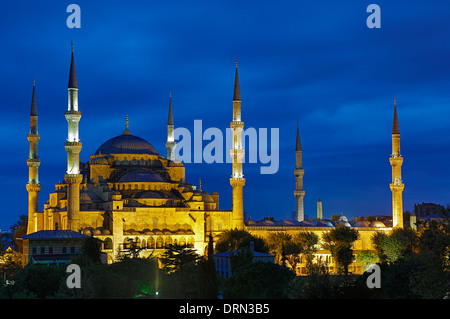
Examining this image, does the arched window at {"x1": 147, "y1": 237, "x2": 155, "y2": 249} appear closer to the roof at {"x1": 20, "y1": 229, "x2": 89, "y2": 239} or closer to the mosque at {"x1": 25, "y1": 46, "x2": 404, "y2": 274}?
the mosque at {"x1": 25, "y1": 46, "x2": 404, "y2": 274}

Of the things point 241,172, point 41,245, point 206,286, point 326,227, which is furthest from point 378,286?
point 326,227

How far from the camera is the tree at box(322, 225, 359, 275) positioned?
48.3m

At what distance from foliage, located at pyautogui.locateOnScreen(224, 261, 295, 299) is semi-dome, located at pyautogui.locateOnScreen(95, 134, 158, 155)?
1047 inches

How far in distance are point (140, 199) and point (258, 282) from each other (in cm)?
2226

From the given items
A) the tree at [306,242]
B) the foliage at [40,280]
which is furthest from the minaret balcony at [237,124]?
the foliage at [40,280]

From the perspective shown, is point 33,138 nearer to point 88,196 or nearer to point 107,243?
point 88,196

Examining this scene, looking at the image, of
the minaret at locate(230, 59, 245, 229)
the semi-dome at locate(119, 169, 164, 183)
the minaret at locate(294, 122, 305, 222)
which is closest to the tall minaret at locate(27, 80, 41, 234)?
the semi-dome at locate(119, 169, 164, 183)

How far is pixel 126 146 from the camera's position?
57.8 meters

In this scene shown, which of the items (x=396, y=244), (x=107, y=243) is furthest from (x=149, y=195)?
(x=396, y=244)

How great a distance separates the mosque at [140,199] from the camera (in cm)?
4928

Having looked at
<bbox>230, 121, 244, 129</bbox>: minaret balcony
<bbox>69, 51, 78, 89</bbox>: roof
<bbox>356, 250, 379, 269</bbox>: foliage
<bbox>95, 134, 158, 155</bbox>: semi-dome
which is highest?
<bbox>69, 51, 78, 89</bbox>: roof

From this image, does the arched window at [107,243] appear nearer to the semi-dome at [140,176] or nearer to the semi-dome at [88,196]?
the semi-dome at [88,196]

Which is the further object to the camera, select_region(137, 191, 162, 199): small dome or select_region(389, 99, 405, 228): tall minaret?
select_region(389, 99, 405, 228): tall minaret

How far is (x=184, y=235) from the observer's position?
168 feet
